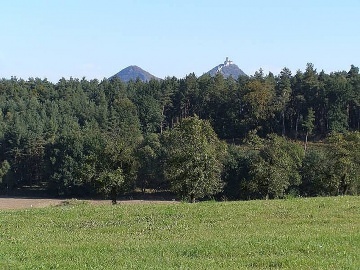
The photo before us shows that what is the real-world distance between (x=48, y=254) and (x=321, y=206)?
14.5 metres

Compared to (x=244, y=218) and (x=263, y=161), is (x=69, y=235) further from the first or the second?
(x=263, y=161)

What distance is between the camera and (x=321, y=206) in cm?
2461

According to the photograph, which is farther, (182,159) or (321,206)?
(182,159)

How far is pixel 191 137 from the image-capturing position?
50.7m

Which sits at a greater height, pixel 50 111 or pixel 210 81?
pixel 210 81

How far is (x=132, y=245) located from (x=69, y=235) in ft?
12.8

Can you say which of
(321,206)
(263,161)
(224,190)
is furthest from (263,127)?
(321,206)

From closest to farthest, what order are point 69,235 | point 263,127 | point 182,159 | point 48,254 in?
point 48,254 < point 69,235 < point 182,159 < point 263,127

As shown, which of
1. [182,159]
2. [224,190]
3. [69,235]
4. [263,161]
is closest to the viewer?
[69,235]

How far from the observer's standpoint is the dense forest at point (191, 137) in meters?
62.8

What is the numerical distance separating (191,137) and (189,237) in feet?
109

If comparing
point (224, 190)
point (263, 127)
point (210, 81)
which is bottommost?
point (224, 190)

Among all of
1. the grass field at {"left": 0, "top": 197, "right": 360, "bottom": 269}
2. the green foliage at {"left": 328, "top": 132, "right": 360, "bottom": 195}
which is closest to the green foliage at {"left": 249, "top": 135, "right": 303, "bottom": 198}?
the green foliage at {"left": 328, "top": 132, "right": 360, "bottom": 195}

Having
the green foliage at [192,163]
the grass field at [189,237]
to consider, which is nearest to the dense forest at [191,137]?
the green foliage at [192,163]
